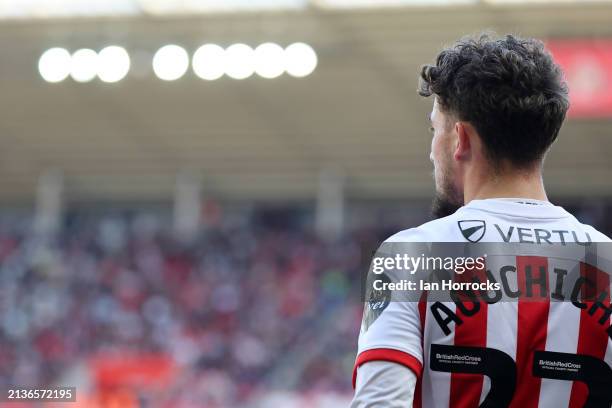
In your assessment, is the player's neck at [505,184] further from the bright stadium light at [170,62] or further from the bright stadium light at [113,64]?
the bright stadium light at [113,64]

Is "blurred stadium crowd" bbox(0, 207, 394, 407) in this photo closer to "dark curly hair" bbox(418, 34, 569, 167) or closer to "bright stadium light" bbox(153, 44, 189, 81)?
"bright stadium light" bbox(153, 44, 189, 81)

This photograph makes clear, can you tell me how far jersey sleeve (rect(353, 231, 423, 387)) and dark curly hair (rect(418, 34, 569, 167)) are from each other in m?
0.30

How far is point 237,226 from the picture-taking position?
20297 mm

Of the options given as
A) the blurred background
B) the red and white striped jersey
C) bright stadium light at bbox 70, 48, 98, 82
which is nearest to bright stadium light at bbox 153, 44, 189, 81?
the blurred background

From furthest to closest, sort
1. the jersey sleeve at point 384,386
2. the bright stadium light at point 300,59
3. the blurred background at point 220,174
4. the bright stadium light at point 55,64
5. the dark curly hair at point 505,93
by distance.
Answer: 1. the bright stadium light at point 55,64
2. the bright stadium light at point 300,59
3. the blurred background at point 220,174
4. the dark curly hair at point 505,93
5. the jersey sleeve at point 384,386

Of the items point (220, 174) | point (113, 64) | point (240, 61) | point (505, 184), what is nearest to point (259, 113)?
point (240, 61)

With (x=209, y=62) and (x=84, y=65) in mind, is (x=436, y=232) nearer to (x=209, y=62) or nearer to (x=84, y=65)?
(x=209, y=62)

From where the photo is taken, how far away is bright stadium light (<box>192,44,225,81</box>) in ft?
48.7

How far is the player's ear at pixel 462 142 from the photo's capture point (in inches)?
60.7

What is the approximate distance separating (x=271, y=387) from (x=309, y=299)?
2719mm

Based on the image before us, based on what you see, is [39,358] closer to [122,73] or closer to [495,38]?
[122,73]

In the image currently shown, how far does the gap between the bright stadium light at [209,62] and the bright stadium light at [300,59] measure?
1.01 metres

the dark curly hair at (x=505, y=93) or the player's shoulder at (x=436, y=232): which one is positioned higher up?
the dark curly hair at (x=505, y=93)

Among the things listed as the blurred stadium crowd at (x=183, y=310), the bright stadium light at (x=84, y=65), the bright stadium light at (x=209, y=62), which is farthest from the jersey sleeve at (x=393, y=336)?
the bright stadium light at (x=84, y=65)
